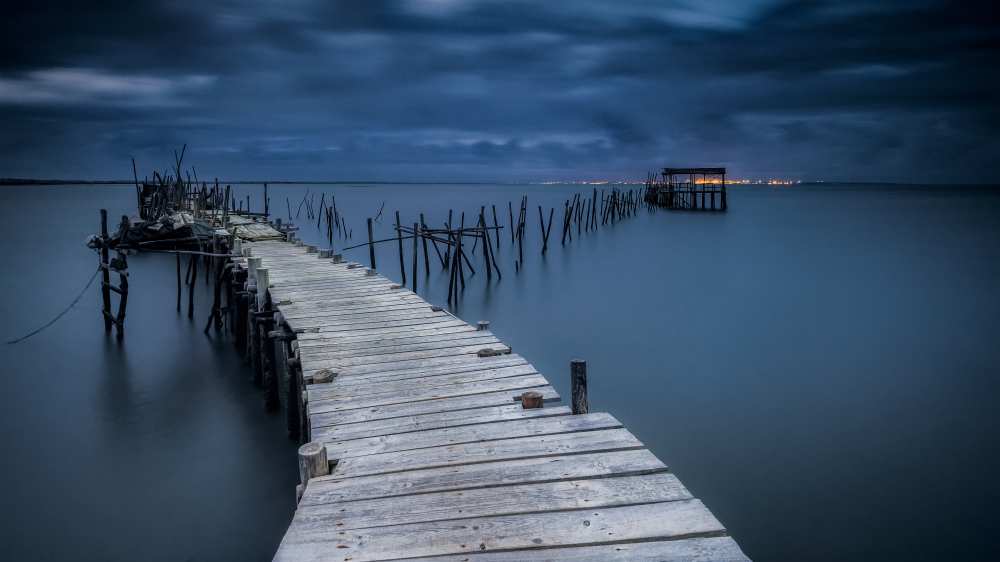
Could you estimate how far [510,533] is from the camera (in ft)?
8.89

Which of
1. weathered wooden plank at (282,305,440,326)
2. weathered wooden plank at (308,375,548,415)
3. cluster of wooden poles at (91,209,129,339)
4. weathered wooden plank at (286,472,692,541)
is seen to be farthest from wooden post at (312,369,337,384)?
cluster of wooden poles at (91,209,129,339)

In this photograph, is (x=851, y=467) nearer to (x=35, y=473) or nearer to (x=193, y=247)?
(x=35, y=473)

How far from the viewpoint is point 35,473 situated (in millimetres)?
6566

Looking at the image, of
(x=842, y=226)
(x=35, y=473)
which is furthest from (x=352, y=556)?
(x=842, y=226)

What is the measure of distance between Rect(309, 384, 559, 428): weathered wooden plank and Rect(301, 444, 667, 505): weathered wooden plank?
0.83m

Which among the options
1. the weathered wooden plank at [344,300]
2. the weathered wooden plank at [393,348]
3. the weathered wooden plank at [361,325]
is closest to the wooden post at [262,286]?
the weathered wooden plank at [344,300]

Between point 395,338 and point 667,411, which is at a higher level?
point 395,338

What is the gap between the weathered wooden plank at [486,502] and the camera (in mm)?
2822

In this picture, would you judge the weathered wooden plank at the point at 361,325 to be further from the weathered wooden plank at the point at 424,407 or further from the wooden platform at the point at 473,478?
the weathered wooden plank at the point at 424,407

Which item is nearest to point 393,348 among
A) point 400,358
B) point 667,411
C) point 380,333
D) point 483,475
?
point 400,358

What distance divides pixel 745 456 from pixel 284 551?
5.52m

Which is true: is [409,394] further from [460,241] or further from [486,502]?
[460,241]

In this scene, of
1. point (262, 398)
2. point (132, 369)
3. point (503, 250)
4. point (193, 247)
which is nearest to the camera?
point (262, 398)

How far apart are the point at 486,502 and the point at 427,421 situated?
117cm
